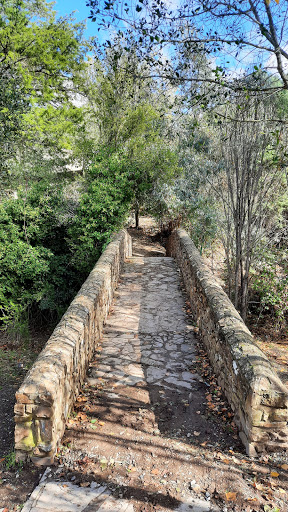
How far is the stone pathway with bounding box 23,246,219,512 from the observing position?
290 centimetres

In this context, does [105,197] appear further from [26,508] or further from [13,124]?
[26,508]

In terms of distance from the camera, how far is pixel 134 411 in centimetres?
406

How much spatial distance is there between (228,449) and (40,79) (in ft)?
62.3

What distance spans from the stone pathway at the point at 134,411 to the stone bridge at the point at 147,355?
3cm

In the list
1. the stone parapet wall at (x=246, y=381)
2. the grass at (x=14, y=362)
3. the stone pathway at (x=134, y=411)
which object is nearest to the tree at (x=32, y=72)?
the grass at (x=14, y=362)

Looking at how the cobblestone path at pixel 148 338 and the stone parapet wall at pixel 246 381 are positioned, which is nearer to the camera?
the stone parapet wall at pixel 246 381

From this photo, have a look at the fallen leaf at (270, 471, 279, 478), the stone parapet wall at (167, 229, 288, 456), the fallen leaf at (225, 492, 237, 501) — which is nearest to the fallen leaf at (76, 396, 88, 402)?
the stone parapet wall at (167, 229, 288, 456)

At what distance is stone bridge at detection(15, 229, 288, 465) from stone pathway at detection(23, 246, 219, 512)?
0.03 metres

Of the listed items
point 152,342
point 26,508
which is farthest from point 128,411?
point 152,342

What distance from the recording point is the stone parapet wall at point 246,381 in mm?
3348

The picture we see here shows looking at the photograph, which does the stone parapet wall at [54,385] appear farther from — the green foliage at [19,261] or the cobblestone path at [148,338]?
the green foliage at [19,261]

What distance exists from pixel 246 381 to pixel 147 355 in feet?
6.97

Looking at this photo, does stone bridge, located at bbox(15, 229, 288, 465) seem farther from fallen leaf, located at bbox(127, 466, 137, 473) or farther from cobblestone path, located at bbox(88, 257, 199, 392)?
fallen leaf, located at bbox(127, 466, 137, 473)

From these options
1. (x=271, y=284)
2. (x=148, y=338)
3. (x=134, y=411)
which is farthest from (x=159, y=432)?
(x=271, y=284)
